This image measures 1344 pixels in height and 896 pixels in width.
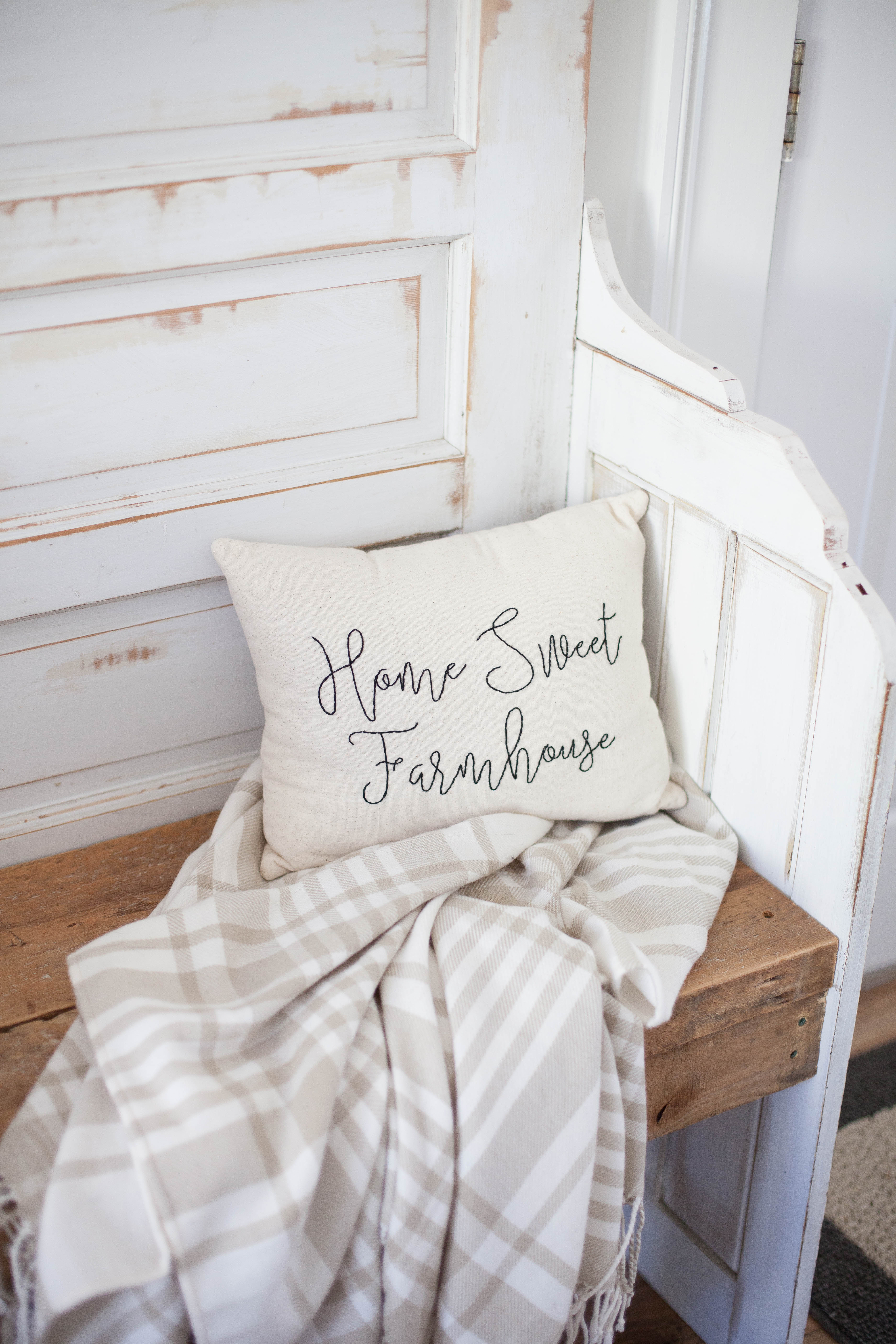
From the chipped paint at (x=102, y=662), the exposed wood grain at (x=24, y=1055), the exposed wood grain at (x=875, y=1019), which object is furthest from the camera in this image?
the exposed wood grain at (x=875, y=1019)

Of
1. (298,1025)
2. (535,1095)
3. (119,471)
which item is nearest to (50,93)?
(119,471)

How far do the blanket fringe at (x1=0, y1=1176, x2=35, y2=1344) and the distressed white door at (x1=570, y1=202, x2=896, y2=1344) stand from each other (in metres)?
0.70

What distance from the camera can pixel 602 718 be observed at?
1075 millimetres

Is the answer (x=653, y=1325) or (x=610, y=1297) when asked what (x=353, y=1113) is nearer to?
(x=610, y=1297)

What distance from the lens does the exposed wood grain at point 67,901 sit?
969 millimetres

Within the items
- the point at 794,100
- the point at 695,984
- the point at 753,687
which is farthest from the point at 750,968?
the point at 794,100

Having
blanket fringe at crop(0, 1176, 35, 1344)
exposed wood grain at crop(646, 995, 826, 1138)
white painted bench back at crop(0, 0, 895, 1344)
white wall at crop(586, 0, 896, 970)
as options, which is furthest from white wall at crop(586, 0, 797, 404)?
blanket fringe at crop(0, 1176, 35, 1344)

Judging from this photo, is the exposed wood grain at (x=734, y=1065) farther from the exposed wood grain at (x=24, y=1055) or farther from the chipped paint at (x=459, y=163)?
the chipped paint at (x=459, y=163)

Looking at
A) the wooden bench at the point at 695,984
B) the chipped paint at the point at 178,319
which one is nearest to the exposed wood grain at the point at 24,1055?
the wooden bench at the point at 695,984

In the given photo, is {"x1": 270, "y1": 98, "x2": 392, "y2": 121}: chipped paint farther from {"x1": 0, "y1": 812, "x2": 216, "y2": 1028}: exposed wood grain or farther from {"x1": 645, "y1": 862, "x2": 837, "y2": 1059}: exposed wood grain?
{"x1": 645, "y1": 862, "x2": 837, "y2": 1059}: exposed wood grain

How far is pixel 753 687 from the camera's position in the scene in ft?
3.49

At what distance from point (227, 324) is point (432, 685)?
379 mm

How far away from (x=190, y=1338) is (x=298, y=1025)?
0.74 feet

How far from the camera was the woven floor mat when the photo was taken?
4.26ft
